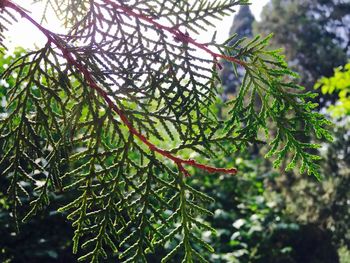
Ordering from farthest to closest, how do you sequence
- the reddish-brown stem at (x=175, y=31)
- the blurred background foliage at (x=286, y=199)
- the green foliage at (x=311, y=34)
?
1. the green foliage at (x=311, y=34)
2. the blurred background foliage at (x=286, y=199)
3. the reddish-brown stem at (x=175, y=31)

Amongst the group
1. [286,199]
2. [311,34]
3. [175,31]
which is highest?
[311,34]

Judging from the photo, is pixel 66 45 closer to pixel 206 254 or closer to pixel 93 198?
pixel 93 198

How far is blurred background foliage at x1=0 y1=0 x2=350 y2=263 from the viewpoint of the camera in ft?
13.0

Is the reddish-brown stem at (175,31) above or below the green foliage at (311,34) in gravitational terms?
below

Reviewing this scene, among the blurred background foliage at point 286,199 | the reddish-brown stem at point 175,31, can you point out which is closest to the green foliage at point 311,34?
the blurred background foliage at point 286,199

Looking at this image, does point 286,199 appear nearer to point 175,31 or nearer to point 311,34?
point 311,34

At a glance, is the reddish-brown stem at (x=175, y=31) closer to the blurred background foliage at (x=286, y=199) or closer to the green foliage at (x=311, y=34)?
the blurred background foliage at (x=286, y=199)

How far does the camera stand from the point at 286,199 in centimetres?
1519

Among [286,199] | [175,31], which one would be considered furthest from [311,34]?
[175,31]

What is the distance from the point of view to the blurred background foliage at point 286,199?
396 centimetres

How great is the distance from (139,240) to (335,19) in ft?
72.7

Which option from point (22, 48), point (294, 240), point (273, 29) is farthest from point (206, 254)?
point (273, 29)

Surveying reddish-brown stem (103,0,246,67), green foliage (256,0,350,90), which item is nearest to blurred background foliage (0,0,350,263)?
green foliage (256,0,350,90)

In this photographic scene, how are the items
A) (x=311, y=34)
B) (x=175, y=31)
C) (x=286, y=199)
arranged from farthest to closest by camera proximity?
(x=311, y=34), (x=286, y=199), (x=175, y=31)
